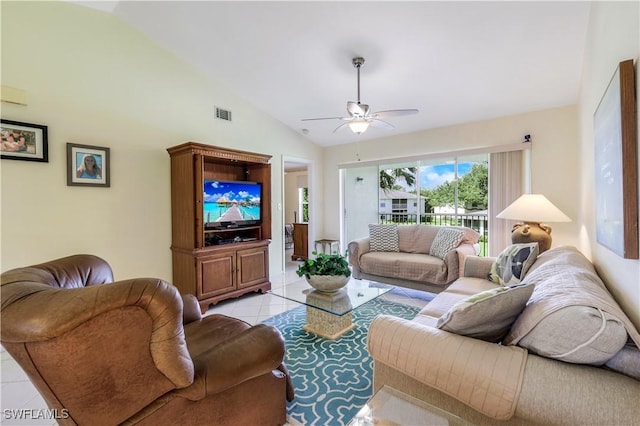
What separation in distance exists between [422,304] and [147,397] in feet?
9.90

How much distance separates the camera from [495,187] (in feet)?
13.2

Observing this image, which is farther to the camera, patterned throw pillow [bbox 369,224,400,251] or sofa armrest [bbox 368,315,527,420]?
patterned throw pillow [bbox 369,224,400,251]

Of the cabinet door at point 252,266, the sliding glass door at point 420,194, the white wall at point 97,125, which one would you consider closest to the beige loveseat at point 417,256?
the sliding glass door at point 420,194

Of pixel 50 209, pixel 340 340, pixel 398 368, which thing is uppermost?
pixel 50 209

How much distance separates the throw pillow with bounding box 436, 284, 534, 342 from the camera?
1.18 meters

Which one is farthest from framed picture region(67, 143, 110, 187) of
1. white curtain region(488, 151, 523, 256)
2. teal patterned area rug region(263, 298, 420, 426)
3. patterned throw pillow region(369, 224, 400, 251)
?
white curtain region(488, 151, 523, 256)

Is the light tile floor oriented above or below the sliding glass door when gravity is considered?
below

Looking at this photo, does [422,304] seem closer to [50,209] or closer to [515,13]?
[515,13]

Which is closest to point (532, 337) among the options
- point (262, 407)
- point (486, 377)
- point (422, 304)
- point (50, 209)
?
point (486, 377)

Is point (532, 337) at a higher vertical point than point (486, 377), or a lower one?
higher

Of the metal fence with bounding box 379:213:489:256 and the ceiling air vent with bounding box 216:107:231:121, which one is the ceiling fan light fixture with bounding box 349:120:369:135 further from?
the metal fence with bounding box 379:213:489:256

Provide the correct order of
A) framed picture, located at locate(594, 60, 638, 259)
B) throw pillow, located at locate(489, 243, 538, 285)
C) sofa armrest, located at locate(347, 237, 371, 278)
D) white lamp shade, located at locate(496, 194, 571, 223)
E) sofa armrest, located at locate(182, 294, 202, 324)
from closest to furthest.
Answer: framed picture, located at locate(594, 60, 638, 259), sofa armrest, located at locate(182, 294, 202, 324), throw pillow, located at locate(489, 243, 538, 285), white lamp shade, located at locate(496, 194, 571, 223), sofa armrest, located at locate(347, 237, 371, 278)

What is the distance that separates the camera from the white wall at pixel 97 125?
2.58 meters

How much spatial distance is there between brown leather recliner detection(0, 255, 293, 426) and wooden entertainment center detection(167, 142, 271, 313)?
213 cm
